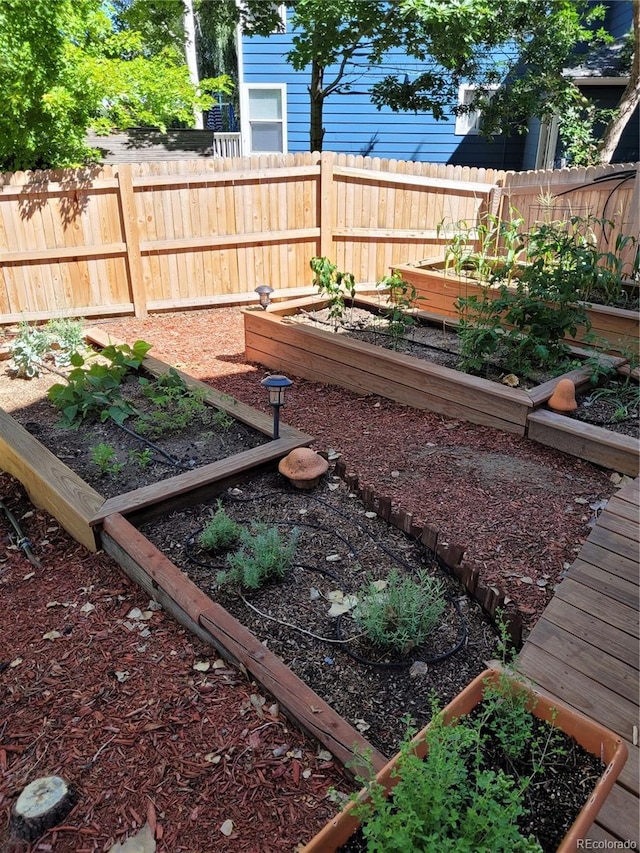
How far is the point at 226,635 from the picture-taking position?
2119mm

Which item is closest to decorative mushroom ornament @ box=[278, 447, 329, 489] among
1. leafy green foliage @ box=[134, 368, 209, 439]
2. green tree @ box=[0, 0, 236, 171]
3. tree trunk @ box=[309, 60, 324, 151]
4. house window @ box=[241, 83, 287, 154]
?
leafy green foliage @ box=[134, 368, 209, 439]

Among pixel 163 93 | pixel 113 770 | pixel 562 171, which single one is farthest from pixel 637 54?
pixel 113 770

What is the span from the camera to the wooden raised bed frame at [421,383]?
357 cm

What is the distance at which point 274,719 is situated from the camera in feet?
6.32

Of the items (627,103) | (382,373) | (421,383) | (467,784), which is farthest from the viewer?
(627,103)

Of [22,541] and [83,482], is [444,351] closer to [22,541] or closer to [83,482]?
[83,482]

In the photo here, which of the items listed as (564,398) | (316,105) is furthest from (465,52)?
(564,398)

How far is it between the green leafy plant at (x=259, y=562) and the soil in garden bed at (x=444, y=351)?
2.26m

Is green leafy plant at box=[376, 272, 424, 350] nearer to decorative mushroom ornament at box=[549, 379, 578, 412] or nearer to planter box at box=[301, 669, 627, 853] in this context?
decorative mushroom ornament at box=[549, 379, 578, 412]

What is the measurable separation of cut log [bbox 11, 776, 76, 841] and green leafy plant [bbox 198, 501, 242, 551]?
110 centimetres

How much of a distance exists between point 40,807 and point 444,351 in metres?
4.17

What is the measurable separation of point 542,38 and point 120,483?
9853 mm

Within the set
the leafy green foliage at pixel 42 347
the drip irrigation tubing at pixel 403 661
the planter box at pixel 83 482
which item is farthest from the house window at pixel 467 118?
the drip irrigation tubing at pixel 403 661

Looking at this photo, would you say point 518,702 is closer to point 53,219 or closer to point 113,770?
point 113,770
